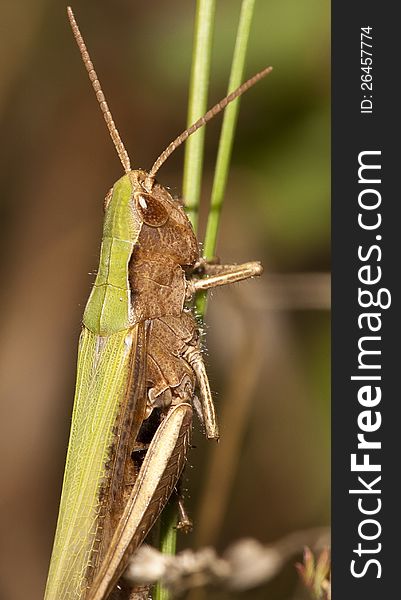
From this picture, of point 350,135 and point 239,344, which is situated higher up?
point 350,135

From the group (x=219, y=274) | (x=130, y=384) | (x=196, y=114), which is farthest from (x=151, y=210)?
(x=130, y=384)

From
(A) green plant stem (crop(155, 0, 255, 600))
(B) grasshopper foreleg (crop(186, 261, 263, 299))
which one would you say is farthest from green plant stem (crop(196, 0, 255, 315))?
(B) grasshopper foreleg (crop(186, 261, 263, 299))

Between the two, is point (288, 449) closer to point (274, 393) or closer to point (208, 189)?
point (274, 393)

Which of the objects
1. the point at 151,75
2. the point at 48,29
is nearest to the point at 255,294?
the point at 151,75

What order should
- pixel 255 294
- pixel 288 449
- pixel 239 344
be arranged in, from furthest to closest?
1. pixel 288 449
2. pixel 239 344
3. pixel 255 294

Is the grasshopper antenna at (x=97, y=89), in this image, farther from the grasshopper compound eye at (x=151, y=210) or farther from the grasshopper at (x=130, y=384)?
the grasshopper compound eye at (x=151, y=210)

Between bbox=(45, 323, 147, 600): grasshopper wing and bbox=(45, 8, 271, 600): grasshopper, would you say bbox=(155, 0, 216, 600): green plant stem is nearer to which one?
bbox=(45, 8, 271, 600): grasshopper

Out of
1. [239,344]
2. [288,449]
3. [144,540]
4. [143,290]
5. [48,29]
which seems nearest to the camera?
[144,540]
